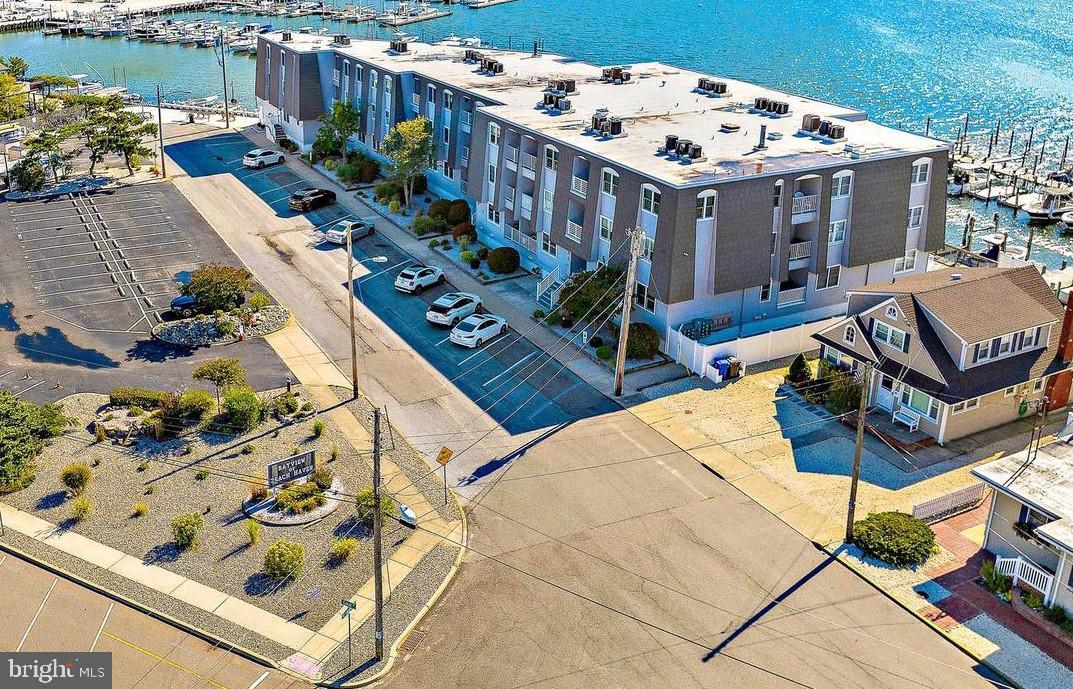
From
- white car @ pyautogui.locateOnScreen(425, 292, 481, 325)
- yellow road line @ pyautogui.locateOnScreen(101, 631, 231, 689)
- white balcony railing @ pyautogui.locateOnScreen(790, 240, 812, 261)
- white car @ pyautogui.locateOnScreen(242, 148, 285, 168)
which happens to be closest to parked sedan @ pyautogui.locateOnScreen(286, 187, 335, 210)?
white car @ pyautogui.locateOnScreen(242, 148, 285, 168)

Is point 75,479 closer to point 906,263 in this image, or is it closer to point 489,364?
point 489,364

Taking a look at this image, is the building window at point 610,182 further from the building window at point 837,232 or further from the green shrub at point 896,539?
the green shrub at point 896,539

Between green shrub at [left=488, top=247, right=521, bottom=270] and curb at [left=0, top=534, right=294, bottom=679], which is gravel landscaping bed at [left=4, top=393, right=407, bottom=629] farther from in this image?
green shrub at [left=488, top=247, right=521, bottom=270]

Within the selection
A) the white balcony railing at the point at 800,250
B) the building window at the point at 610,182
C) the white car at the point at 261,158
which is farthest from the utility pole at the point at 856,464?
the white car at the point at 261,158

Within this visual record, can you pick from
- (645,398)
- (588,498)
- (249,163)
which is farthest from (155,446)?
(249,163)

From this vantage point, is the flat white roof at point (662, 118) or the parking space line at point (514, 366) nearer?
the parking space line at point (514, 366)

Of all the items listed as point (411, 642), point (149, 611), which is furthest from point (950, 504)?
point (149, 611)
